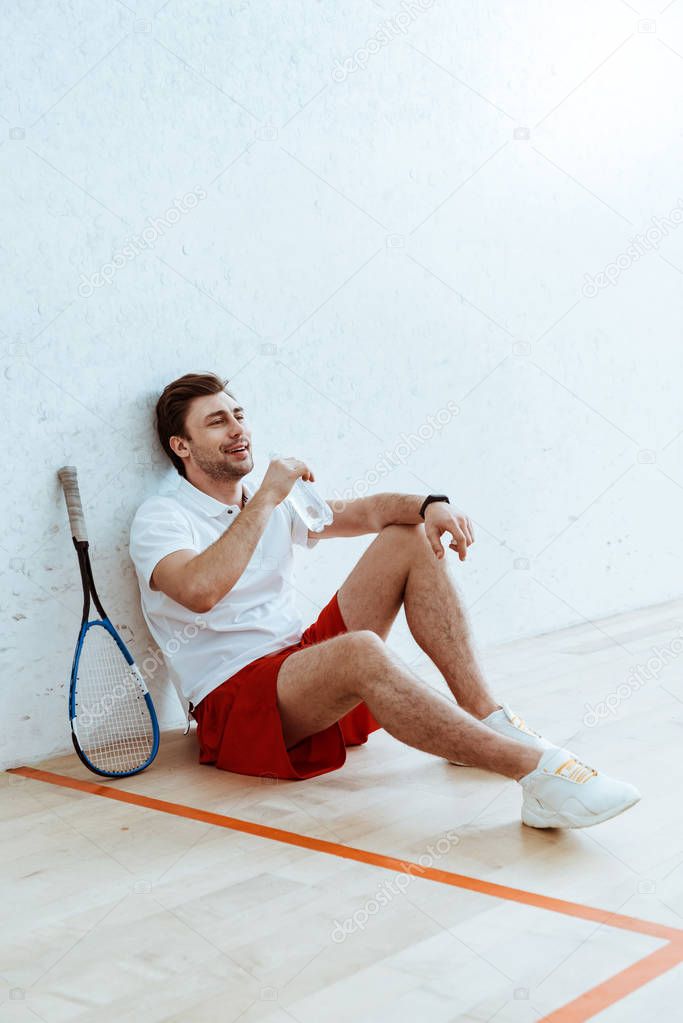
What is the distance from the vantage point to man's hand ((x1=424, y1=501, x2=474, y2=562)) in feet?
7.47

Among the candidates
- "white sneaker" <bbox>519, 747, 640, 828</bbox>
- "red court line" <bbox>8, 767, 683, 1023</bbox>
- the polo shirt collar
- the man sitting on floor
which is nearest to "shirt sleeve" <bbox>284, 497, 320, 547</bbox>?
the man sitting on floor

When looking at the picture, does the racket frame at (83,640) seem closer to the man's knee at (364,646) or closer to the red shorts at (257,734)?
the red shorts at (257,734)

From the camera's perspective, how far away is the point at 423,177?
10.8ft

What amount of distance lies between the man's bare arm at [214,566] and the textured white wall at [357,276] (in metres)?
0.35

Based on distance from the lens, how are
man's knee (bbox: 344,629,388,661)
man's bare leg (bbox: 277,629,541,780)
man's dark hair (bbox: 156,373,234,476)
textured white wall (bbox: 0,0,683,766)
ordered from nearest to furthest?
man's bare leg (bbox: 277,629,541,780) < man's knee (bbox: 344,629,388,661) < textured white wall (bbox: 0,0,683,766) < man's dark hair (bbox: 156,373,234,476)

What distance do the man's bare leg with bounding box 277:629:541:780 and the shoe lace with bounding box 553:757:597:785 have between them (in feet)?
0.16

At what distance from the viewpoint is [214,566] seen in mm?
2229

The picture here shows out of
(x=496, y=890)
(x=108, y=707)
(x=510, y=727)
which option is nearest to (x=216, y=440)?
(x=108, y=707)

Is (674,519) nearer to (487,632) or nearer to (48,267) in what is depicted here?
(487,632)

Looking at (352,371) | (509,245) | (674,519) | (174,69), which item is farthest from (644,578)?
(174,69)

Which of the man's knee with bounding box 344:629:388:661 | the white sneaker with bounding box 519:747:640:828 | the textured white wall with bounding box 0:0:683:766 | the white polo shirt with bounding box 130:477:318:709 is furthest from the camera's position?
the textured white wall with bounding box 0:0:683:766

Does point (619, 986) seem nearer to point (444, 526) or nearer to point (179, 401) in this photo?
point (444, 526)

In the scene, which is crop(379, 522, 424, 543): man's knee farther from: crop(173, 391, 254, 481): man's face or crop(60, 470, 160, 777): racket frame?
crop(60, 470, 160, 777): racket frame

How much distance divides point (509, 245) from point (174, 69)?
4.30ft
